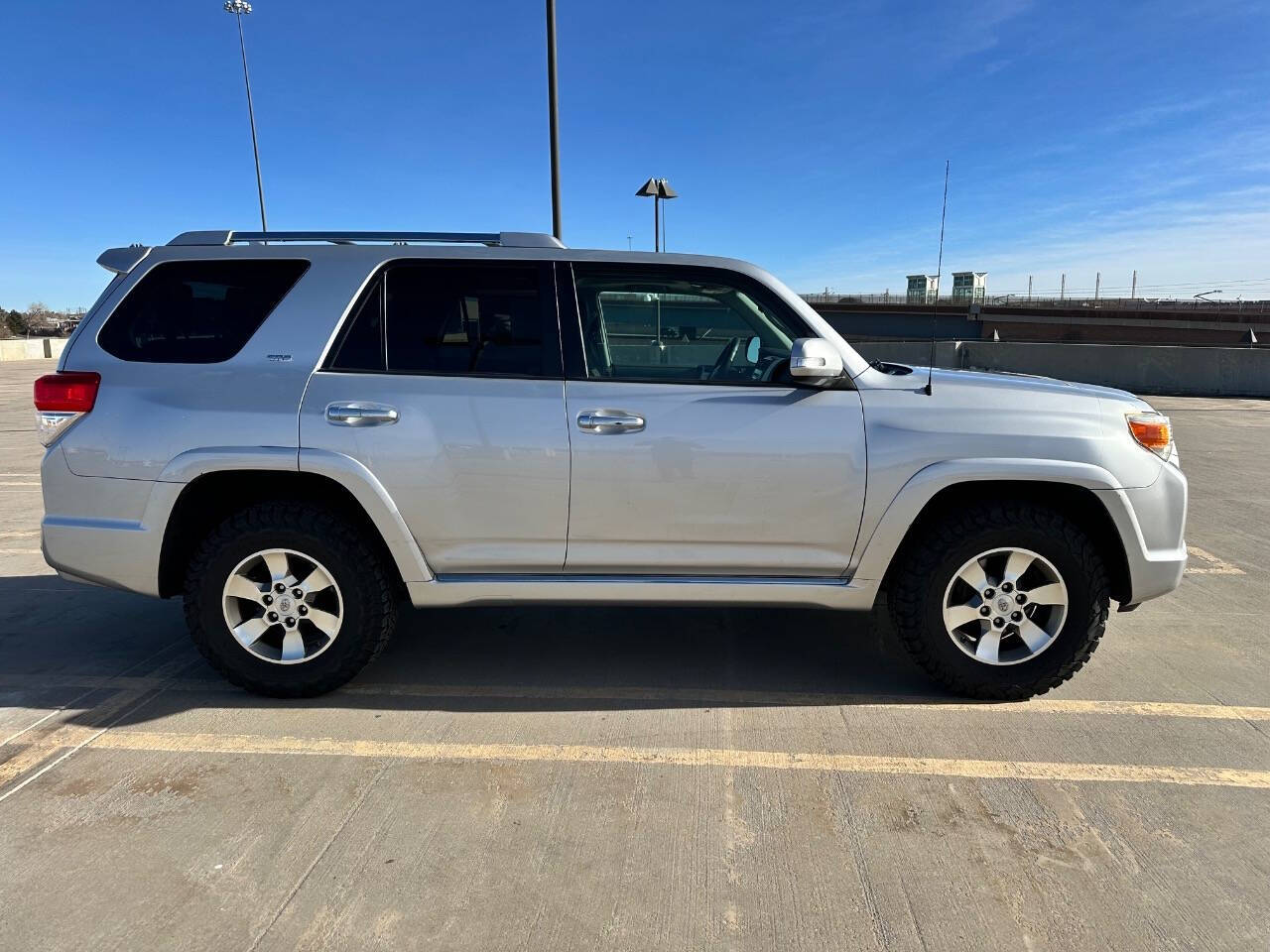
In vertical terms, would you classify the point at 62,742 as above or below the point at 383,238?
below

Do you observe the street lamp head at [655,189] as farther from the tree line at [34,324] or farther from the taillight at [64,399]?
the tree line at [34,324]

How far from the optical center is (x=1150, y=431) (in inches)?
127

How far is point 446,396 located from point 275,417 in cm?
69

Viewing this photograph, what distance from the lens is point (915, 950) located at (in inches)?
78.7

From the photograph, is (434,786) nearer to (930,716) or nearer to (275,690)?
(275,690)

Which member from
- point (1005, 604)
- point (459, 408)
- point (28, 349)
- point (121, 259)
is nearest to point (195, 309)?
point (121, 259)

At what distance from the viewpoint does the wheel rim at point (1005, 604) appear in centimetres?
322

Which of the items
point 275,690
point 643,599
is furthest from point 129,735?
point 643,599

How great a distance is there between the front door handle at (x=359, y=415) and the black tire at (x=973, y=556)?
88.0 inches

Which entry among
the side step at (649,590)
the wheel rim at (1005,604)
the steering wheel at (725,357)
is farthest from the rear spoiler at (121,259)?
the wheel rim at (1005,604)

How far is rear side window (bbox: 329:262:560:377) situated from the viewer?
322 centimetres

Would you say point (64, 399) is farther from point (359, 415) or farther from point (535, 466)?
point (535, 466)

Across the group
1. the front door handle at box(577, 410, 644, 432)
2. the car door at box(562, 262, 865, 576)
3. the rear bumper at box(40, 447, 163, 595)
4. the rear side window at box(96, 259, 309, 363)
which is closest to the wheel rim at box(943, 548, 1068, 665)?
the car door at box(562, 262, 865, 576)

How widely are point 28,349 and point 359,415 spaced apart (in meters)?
40.1
